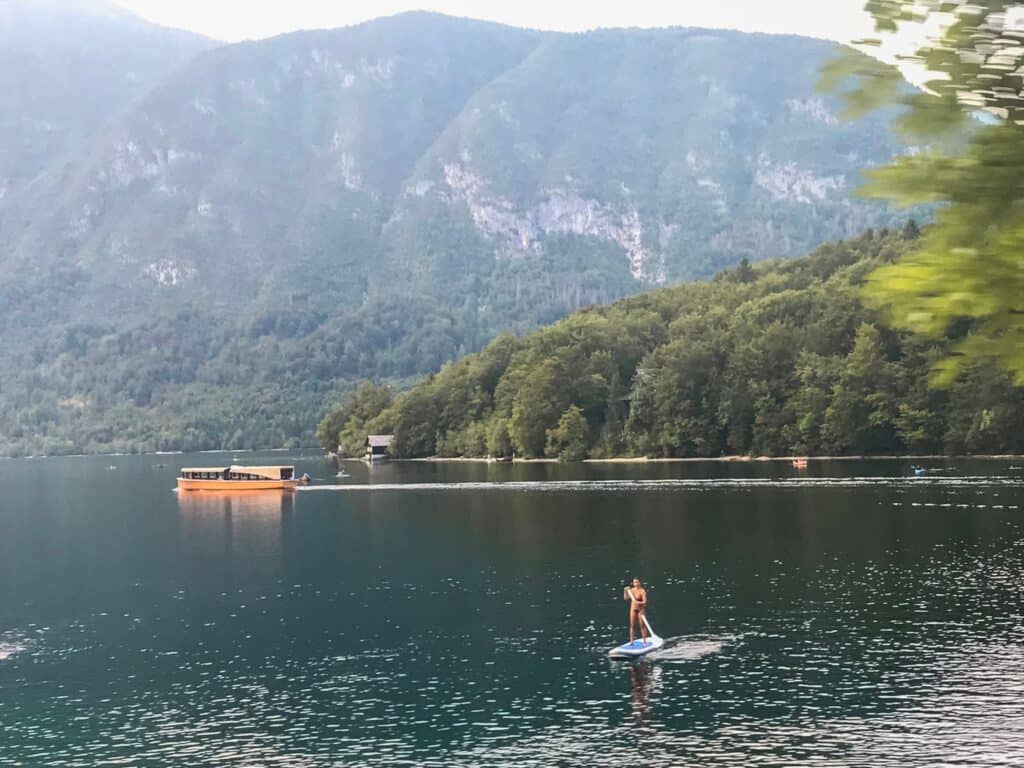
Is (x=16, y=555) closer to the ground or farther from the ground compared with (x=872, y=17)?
closer to the ground

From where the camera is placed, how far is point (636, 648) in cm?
5722

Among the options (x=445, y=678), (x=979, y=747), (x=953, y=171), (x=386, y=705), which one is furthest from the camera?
(x=445, y=678)

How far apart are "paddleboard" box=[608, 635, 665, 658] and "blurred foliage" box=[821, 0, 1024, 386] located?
41549 mm

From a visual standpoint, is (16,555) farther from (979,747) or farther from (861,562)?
(979,747)

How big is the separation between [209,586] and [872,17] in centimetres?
8202

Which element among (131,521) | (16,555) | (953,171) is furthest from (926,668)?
(131,521)

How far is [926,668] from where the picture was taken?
169 ft

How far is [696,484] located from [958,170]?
472 feet

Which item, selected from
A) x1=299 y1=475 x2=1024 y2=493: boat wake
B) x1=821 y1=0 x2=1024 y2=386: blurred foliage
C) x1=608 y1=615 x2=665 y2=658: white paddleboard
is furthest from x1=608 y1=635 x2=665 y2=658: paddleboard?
x1=299 y1=475 x2=1024 y2=493: boat wake

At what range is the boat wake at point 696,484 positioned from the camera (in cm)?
13712

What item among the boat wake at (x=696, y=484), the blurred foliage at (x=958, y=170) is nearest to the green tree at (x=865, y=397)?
the boat wake at (x=696, y=484)

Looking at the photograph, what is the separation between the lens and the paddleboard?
56.9 meters

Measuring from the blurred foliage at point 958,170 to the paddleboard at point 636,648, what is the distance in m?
41.5

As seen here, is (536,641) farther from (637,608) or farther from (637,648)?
(637,648)
